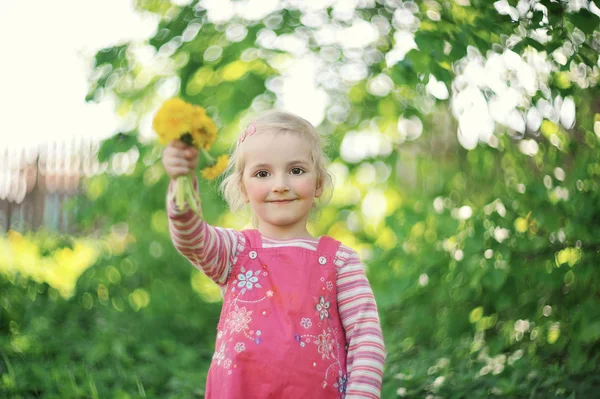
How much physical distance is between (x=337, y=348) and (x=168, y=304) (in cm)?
314

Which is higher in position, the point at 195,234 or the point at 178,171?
the point at 178,171

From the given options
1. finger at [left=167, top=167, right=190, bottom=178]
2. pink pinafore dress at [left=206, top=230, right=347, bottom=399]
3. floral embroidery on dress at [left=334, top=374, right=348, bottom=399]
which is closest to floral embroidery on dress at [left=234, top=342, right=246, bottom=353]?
pink pinafore dress at [left=206, top=230, right=347, bottom=399]

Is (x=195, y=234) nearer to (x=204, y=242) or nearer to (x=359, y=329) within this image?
(x=204, y=242)

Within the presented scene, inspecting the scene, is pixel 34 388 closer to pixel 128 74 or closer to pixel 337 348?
pixel 128 74

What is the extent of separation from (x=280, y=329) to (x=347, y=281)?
0.24 meters

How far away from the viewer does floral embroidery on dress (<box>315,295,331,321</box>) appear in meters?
2.00

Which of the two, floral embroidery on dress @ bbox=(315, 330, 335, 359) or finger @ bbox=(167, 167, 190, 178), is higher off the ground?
finger @ bbox=(167, 167, 190, 178)

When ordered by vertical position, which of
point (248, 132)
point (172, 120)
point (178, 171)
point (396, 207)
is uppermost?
point (172, 120)

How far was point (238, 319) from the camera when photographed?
6.54ft

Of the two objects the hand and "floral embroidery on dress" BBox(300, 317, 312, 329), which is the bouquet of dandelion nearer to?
the hand

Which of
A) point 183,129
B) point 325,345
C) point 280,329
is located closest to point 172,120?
point 183,129

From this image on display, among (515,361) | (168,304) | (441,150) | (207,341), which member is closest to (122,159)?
(168,304)

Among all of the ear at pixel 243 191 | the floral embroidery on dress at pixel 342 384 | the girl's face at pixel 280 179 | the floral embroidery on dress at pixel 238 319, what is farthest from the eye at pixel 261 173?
the floral embroidery on dress at pixel 342 384

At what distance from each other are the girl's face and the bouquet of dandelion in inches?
10.4
